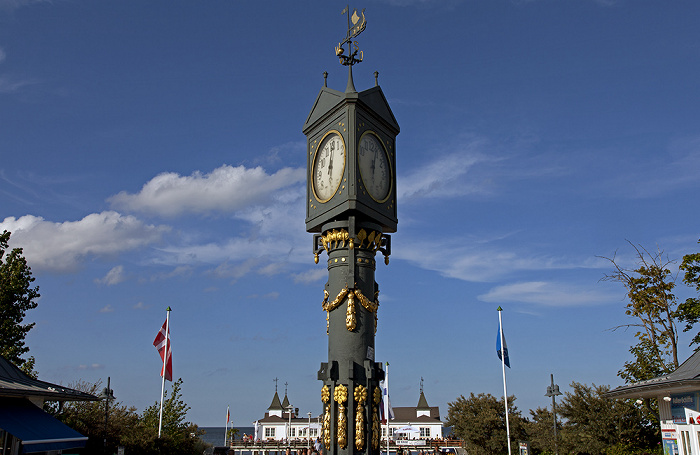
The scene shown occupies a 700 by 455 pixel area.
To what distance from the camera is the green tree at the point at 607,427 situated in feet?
97.8

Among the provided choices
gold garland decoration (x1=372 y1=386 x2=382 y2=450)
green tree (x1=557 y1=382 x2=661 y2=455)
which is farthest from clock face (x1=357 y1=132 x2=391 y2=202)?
green tree (x1=557 y1=382 x2=661 y2=455)

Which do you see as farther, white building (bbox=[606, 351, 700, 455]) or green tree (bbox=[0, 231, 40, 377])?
green tree (bbox=[0, 231, 40, 377])

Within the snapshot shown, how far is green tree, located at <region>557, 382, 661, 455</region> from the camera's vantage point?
97.8 ft

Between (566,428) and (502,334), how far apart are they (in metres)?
6.95

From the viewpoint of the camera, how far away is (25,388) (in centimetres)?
1717

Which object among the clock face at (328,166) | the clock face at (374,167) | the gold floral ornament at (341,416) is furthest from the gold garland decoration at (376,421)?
the clock face at (328,166)

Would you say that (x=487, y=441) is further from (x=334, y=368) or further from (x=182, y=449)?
(x=334, y=368)

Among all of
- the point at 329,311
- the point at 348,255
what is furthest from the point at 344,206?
the point at 329,311

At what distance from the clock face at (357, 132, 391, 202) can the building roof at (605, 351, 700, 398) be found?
1050 centimetres

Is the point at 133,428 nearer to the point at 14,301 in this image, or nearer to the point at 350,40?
the point at 14,301

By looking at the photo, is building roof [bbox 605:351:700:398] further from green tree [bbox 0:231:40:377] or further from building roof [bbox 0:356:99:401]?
green tree [bbox 0:231:40:377]

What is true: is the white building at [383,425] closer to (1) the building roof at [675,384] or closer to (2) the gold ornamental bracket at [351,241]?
(1) the building roof at [675,384]

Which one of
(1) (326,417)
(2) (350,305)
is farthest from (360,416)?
(2) (350,305)

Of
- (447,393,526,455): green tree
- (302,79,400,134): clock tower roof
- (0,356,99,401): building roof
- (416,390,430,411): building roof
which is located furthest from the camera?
(416,390,430,411): building roof
